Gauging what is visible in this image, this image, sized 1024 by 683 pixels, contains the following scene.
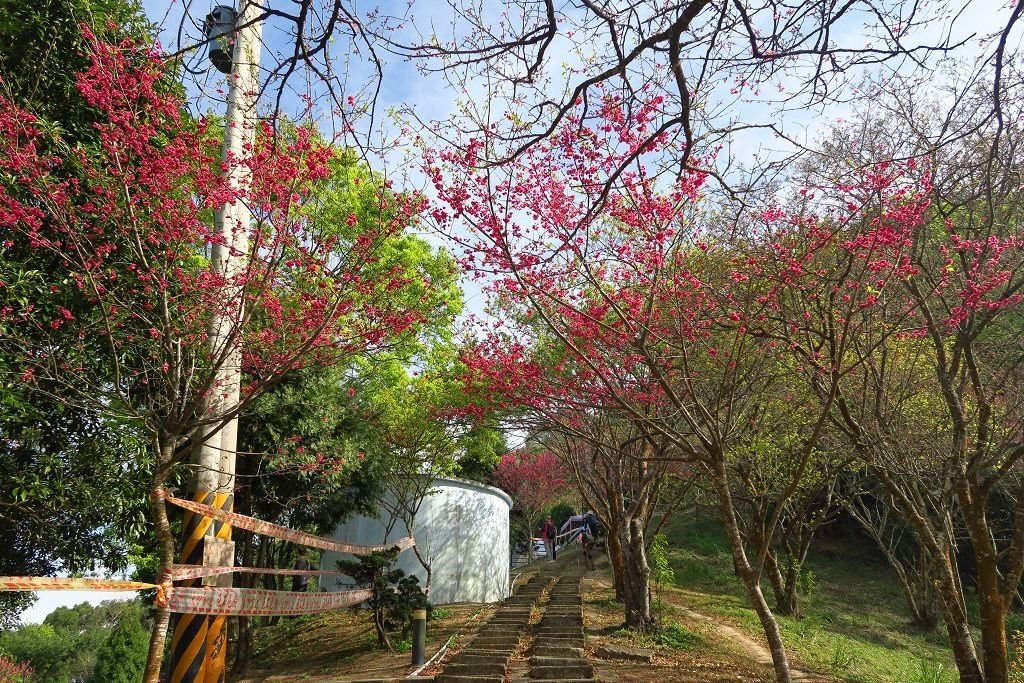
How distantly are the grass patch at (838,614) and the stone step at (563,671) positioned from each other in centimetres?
462

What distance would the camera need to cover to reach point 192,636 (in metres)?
5.09

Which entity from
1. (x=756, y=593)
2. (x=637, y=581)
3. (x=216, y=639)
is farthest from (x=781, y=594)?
(x=216, y=639)

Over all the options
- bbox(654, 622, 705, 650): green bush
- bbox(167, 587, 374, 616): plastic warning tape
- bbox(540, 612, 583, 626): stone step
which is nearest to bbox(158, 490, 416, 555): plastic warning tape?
bbox(167, 587, 374, 616): plastic warning tape

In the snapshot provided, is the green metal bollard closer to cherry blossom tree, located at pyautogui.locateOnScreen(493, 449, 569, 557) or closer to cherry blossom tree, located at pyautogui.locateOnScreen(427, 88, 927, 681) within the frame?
cherry blossom tree, located at pyautogui.locateOnScreen(427, 88, 927, 681)

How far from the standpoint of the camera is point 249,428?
11.6 m

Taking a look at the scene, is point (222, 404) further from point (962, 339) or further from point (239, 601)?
point (962, 339)

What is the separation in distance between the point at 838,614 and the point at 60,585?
19.8 m

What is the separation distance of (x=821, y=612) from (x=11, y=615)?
1821 cm

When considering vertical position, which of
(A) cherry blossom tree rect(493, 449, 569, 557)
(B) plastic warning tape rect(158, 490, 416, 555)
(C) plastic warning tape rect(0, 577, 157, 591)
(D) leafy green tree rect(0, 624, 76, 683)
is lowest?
(D) leafy green tree rect(0, 624, 76, 683)

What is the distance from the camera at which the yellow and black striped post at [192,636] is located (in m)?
5.01

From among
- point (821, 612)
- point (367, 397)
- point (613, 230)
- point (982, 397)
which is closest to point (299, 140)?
point (613, 230)

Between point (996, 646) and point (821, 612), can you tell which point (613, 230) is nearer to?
point (996, 646)

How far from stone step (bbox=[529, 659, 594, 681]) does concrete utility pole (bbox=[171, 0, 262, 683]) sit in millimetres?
4279

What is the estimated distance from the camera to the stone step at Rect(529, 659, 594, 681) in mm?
8258
